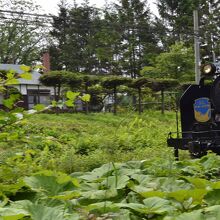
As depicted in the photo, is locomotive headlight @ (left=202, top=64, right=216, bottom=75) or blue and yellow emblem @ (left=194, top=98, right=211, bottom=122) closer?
locomotive headlight @ (left=202, top=64, right=216, bottom=75)

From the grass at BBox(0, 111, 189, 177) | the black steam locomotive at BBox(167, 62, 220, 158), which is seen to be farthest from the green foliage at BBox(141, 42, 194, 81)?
the black steam locomotive at BBox(167, 62, 220, 158)

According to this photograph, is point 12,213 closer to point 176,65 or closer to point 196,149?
point 196,149

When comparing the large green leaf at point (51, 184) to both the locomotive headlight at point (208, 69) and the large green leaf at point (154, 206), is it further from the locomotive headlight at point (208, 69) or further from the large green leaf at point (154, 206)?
the locomotive headlight at point (208, 69)

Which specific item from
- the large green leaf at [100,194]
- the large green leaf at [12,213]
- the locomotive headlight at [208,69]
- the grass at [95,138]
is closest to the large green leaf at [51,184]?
the large green leaf at [100,194]

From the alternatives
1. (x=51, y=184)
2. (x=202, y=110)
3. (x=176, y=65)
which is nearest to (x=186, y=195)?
(x=51, y=184)

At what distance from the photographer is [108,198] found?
2584 millimetres

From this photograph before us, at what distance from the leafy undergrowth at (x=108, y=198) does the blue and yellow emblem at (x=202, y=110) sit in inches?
217

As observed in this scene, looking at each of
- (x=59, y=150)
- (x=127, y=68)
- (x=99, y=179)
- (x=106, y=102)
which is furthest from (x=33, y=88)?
(x=99, y=179)

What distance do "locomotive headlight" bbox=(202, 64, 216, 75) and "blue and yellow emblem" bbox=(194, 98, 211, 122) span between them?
0.56 m

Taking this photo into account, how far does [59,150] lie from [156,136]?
5.32 meters

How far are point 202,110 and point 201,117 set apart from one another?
138 millimetres

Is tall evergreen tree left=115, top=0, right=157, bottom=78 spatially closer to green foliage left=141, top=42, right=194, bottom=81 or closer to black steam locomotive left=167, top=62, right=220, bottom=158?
green foliage left=141, top=42, right=194, bottom=81

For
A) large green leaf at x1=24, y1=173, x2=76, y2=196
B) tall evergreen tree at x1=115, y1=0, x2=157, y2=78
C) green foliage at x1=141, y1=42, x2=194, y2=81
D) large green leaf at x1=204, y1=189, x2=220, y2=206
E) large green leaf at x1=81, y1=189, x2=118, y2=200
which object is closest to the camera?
large green leaf at x1=204, y1=189, x2=220, y2=206

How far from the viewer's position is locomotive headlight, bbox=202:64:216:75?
848 cm
